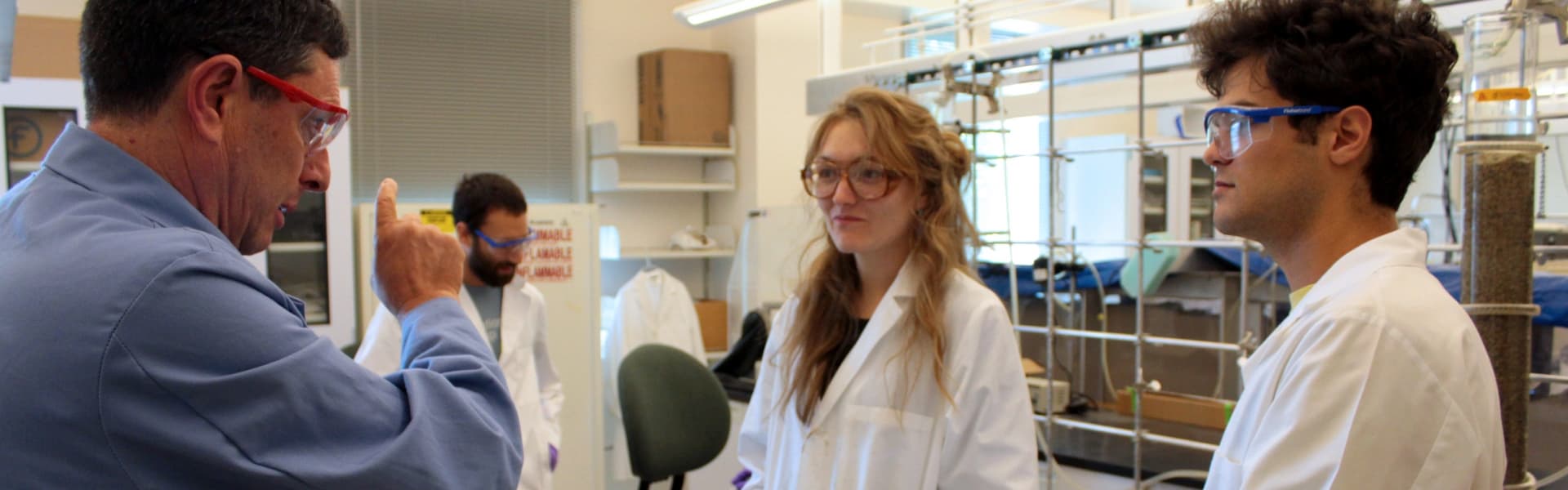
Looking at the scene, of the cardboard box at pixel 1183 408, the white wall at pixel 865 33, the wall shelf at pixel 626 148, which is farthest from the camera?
the white wall at pixel 865 33

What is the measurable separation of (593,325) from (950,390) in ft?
9.86

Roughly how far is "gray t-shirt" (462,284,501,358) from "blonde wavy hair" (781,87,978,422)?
117 cm

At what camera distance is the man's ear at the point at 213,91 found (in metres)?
0.85

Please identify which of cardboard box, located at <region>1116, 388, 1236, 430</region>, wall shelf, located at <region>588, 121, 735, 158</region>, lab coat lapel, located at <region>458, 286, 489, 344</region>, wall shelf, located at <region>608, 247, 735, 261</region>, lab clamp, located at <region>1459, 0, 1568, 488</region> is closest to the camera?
lab clamp, located at <region>1459, 0, 1568, 488</region>

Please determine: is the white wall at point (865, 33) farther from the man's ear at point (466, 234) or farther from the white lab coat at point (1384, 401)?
the white lab coat at point (1384, 401)

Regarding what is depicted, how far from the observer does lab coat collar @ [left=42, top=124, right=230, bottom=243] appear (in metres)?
0.84

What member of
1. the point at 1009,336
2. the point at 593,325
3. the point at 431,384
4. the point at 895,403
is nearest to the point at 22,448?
the point at 431,384

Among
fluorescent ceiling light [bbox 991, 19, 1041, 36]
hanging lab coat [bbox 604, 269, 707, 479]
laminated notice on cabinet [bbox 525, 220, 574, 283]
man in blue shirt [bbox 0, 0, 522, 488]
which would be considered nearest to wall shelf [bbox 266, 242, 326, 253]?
laminated notice on cabinet [bbox 525, 220, 574, 283]

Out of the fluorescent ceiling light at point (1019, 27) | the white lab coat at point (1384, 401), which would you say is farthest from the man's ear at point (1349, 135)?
the fluorescent ceiling light at point (1019, 27)

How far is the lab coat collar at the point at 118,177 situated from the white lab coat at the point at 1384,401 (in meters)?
0.98

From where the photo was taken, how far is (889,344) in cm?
174

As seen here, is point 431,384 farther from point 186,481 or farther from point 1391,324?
point 1391,324

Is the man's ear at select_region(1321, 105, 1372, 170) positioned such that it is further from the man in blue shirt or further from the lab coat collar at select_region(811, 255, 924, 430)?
the man in blue shirt

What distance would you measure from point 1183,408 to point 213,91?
2.70 metres
